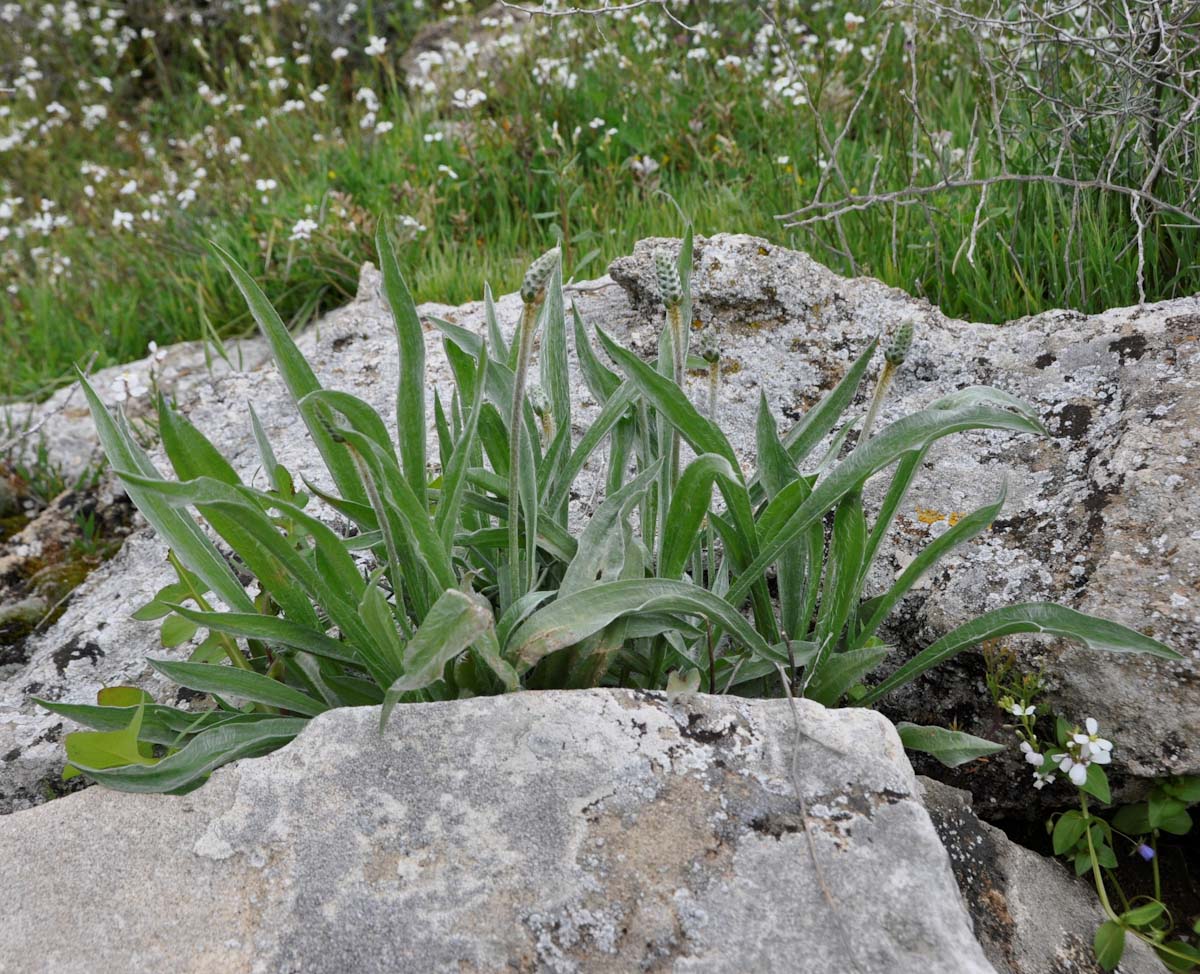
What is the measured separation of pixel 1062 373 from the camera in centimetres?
249

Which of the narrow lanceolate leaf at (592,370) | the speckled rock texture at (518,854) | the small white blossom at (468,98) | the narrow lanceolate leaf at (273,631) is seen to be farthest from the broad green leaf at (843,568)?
the small white blossom at (468,98)

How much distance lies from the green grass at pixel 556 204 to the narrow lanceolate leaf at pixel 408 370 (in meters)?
1.22

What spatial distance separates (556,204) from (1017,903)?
3.14 metres

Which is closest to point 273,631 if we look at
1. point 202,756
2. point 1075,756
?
point 202,756

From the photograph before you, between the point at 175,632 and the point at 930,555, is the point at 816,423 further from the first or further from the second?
the point at 175,632

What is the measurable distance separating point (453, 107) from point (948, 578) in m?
3.83

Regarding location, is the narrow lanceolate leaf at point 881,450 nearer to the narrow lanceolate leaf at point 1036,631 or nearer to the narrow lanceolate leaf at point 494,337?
the narrow lanceolate leaf at point 1036,631

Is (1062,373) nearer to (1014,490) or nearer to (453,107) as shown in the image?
(1014,490)

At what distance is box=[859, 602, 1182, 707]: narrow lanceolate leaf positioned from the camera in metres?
1.73

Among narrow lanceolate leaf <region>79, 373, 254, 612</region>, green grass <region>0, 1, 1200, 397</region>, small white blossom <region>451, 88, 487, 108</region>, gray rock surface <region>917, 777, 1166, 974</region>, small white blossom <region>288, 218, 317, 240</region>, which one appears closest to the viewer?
gray rock surface <region>917, 777, 1166, 974</region>

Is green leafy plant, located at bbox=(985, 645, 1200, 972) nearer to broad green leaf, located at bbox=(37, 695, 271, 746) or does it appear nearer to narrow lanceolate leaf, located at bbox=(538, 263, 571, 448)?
narrow lanceolate leaf, located at bbox=(538, 263, 571, 448)

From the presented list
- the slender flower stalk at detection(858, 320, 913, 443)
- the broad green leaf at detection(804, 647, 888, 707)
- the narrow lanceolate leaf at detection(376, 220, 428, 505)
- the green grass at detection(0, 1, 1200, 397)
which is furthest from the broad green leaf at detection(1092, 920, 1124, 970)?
the green grass at detection(0, 1, 1200, 397)

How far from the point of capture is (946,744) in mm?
1837

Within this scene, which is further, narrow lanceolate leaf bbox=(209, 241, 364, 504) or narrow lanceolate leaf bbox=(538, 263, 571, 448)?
narrow lanceolate leaf bbox=(538, 263, 571, 448)
